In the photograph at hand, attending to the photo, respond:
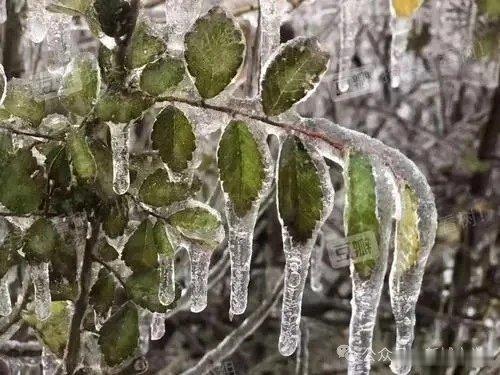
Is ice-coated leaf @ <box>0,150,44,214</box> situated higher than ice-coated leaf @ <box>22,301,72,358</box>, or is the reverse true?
ice-coated leaf @ <box>0,150,44,214</box>

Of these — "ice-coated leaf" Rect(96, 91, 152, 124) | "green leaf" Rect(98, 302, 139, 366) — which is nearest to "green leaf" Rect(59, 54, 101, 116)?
"ice-coated leaf" Rect(96, 91, 152, 124)

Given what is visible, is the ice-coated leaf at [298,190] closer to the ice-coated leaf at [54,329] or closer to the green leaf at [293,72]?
the green leaf at [293,72]

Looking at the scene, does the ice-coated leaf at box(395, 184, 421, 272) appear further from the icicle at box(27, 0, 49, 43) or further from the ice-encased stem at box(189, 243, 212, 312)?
the icicle at box(27, 0, 49, 43)

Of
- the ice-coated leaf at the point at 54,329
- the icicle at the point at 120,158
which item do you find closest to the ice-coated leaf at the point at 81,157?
the icicle at the point at 120,158

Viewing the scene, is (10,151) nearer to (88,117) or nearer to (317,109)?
(88,117)

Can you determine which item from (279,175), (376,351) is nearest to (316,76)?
(279,175)
